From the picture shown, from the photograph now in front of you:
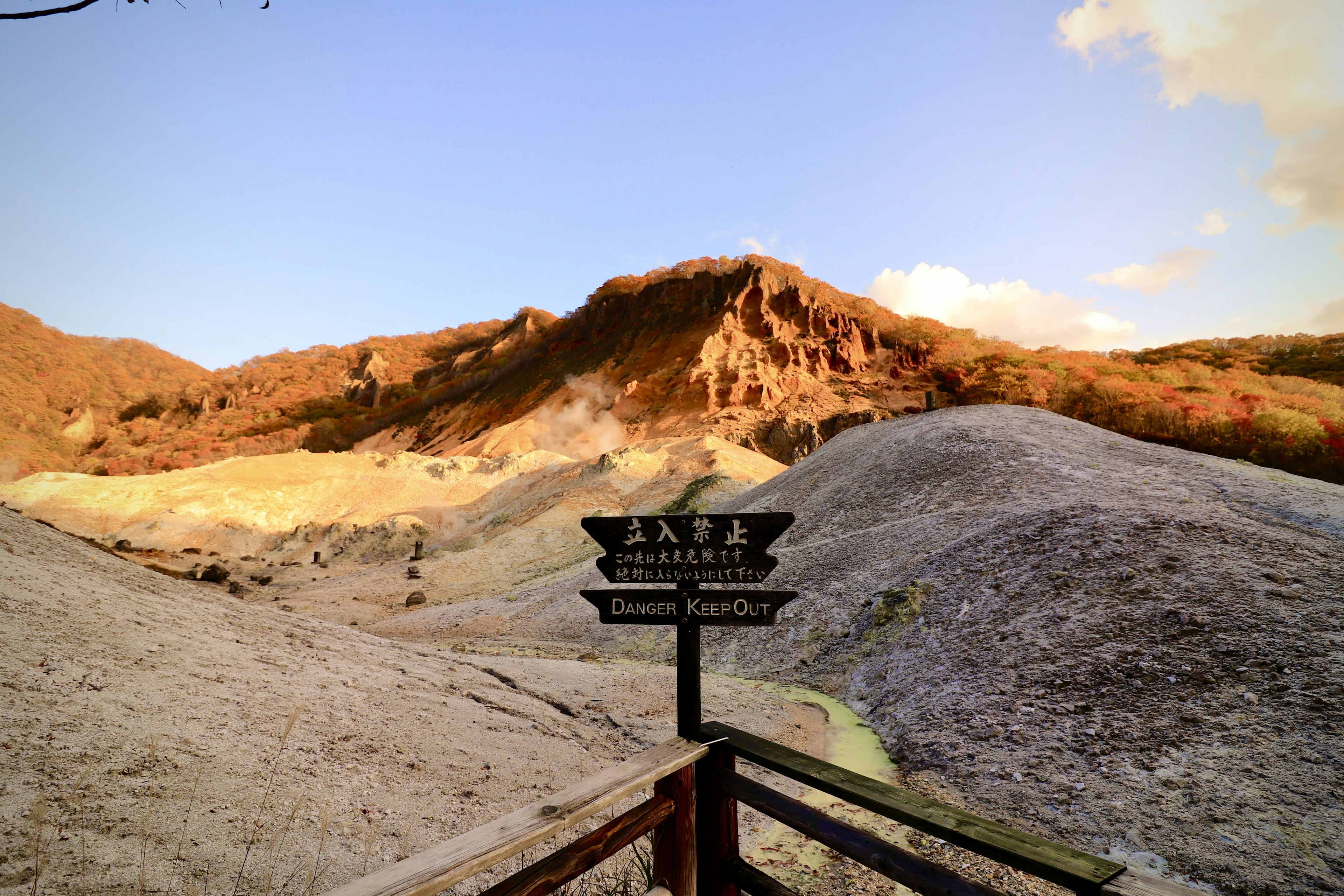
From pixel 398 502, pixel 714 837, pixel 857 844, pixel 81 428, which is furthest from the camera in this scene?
pixel 81 428

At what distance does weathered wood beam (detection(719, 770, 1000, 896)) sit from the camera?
2.32 m

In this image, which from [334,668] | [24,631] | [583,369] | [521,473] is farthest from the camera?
[583,369]

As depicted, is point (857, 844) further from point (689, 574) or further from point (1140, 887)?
point (689, 574)

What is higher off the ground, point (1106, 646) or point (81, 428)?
point (81, 428)

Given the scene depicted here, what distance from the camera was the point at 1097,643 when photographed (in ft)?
21.6

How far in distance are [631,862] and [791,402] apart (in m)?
36.2

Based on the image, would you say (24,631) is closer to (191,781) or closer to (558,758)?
(191,781)

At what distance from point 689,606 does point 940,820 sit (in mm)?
1645

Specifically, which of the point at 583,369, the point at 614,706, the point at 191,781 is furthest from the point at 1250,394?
the point at 583,369

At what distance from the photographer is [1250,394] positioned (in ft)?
80.1

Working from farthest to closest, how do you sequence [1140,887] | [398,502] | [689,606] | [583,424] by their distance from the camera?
[583,424] → [398,502] → [689,606] → [1140,887]

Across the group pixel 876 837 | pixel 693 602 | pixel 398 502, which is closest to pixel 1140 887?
pixel 876 837

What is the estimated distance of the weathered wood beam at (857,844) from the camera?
2316mm

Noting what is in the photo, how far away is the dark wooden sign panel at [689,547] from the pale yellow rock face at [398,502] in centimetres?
1905
